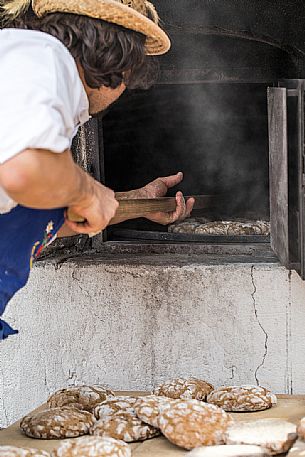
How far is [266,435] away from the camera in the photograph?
7.37 feet

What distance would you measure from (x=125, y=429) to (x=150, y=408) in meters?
0.10

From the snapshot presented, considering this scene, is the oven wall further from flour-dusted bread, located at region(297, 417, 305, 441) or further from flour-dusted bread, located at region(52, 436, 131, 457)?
flour-dusted bread, located at region(52, 436, 131, 457)

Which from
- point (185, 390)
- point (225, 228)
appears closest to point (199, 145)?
point (225, 228)

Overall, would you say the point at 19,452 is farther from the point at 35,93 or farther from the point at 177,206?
the point at 177,206

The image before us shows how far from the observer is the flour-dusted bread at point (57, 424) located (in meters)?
2.42

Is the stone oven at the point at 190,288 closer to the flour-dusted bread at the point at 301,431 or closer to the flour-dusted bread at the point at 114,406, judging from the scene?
the flour-dusted bread at the point at 114,406

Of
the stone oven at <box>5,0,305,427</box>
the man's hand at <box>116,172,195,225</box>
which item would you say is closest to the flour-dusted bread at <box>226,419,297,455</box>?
the man's hand at <box>116,172,195,225</box>

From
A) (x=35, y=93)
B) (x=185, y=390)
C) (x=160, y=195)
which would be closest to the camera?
(x=35, y=93)

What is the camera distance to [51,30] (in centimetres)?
202

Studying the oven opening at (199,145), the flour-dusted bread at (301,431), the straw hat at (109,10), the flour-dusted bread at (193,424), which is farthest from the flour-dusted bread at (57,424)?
the oven opening at (199,145)

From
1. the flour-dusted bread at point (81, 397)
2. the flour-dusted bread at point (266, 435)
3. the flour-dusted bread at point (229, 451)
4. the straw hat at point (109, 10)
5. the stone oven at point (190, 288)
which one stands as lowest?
the flour-dusted bread at point (229, 451)

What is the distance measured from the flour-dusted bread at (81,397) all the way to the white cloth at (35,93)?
3.89ft

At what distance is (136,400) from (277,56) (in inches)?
74.5

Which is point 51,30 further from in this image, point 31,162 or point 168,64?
point 168,64
